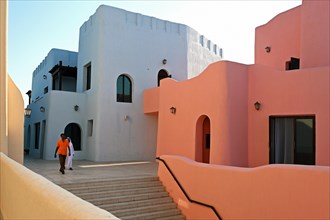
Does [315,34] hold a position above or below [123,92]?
above

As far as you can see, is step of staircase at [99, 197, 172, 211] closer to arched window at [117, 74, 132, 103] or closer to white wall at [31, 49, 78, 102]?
arched window at [117, 74, 132, 103]

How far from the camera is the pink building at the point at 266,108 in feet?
29.9

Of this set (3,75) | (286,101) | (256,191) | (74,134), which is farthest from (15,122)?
(286,101)

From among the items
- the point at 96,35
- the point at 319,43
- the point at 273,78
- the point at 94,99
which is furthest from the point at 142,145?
the point at 319,43

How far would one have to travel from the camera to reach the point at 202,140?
484 inches

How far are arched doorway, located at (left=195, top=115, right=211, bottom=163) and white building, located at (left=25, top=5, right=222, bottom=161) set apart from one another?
5.51 m

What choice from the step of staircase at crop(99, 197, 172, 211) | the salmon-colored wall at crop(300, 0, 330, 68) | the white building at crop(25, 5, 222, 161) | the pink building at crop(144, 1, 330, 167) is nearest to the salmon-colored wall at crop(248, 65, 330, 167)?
the pink building at crop(144, 1, 330, 167)

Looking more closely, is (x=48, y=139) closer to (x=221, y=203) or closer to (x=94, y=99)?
(x=94, y=99)

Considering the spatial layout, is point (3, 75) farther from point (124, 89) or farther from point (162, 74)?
point (162, 74)

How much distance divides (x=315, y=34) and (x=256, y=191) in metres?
6.49

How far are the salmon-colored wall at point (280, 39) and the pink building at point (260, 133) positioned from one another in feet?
0.14

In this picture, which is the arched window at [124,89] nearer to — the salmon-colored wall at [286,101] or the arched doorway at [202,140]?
the arched doorway at [202,140]

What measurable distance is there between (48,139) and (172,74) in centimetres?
786

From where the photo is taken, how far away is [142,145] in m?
17.1
